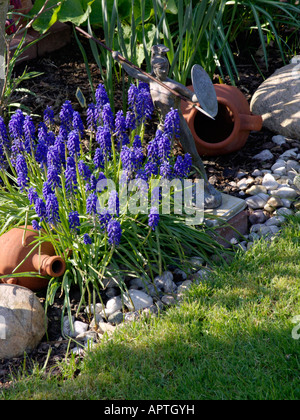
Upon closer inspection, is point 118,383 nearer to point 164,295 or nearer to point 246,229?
point 164,295

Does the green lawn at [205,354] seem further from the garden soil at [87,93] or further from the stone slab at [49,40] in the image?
the stone slab at [49,40]

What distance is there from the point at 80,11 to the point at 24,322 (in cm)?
275

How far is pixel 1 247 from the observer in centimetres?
309

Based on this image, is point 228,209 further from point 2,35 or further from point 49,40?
point 49,40

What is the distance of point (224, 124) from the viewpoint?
13.8 ft

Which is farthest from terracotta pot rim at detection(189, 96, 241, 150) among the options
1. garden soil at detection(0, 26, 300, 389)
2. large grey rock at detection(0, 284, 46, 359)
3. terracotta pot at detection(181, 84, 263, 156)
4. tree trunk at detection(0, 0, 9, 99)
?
large grey rock at detection(0, 284, 46, 359)

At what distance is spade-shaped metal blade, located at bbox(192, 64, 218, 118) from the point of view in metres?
3.00

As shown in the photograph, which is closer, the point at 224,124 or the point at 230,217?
the point at 230,217

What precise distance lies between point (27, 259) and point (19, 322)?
425mm

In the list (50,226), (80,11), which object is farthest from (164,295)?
(80,11)

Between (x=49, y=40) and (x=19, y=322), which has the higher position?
(x=49, y=40)

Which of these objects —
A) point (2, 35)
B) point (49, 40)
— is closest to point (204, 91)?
point (2, 35)

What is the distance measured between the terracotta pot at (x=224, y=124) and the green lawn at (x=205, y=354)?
1275mm

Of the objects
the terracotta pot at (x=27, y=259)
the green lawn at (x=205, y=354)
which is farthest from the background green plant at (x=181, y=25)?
the green lawn at (x=205, y=354)
